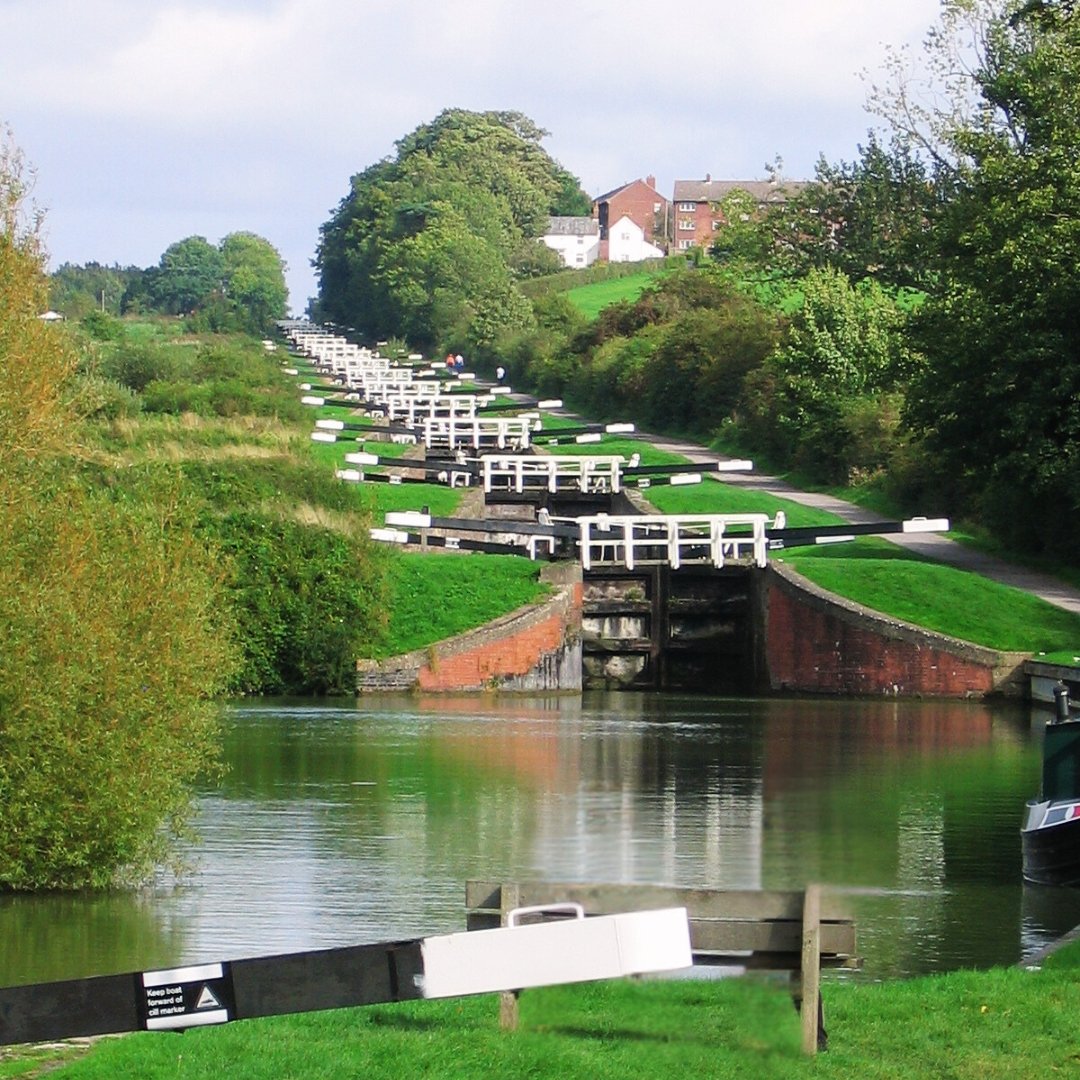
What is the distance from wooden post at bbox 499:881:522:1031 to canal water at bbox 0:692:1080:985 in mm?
137

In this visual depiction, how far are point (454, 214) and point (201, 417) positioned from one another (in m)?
63.0

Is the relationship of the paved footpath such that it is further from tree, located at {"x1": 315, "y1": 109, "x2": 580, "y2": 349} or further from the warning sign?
tree, located at {"x1": 315, "y1": 109, "x2": 580, "y2": 349}

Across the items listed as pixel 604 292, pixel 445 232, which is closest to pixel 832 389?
pixel 445 232

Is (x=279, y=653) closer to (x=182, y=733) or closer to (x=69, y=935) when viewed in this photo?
(x=182, y=733)

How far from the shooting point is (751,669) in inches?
1372

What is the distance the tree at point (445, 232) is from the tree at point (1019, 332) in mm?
54821

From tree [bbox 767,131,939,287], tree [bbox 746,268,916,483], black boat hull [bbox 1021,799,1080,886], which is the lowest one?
black boat hull [bbox 1021,799,1080,886]

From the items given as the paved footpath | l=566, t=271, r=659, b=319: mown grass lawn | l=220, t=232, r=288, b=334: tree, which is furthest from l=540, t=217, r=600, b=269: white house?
the paved footpath

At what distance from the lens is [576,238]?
150125 millimetres

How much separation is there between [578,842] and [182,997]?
1894 millimetres

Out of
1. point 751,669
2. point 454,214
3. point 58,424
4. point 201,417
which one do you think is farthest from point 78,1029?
point 454,214

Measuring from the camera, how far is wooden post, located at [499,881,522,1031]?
713cm

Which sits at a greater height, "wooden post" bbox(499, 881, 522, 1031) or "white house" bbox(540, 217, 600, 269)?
"white house" bbox(540, 217, 600, 269)

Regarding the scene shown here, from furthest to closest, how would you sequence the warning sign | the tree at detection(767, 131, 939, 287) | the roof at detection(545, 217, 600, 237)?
the roof at detection(545, 217, 600, 237), the tree at detection(767, 131, 939, 287), the warning sign
